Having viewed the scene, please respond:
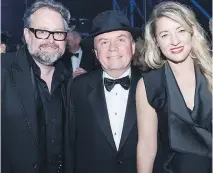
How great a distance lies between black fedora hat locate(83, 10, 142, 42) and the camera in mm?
2521

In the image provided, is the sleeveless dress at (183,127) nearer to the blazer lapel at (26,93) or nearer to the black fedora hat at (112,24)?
the black fedora hat at (112,24)

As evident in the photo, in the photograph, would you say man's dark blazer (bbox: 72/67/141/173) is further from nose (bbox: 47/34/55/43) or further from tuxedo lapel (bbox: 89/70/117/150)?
nose (bbox: 47/34/55/43)

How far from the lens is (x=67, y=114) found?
263 centimetres

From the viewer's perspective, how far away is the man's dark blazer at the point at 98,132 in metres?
2.40

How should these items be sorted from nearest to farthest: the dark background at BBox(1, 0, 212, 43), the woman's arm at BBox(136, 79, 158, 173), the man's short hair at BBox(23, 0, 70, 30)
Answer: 1. the woman's arm at BBox(136, 79, 158, 173)
2. the man's short hair at BBox(23, 0, 70, 30)
3. the dark background at BBox(1, 0, 212, 43)

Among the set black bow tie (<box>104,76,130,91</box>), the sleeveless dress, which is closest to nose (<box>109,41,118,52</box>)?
black bow tie (<box>104,76,130,91</box>)

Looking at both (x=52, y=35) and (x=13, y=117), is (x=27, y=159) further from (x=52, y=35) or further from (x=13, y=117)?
(x=52, y=35)

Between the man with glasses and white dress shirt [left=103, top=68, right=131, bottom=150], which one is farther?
white dress shirt [left=103, top=68, right=131, bottom=150]

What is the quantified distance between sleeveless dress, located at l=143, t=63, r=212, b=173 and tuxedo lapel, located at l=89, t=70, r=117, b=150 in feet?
1.48

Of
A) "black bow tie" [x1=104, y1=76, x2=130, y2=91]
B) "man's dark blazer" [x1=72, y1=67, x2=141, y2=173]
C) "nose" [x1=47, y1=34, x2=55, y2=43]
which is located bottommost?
"man's dark blazer" [x1=72, y1=67, x2=141, y2=173]

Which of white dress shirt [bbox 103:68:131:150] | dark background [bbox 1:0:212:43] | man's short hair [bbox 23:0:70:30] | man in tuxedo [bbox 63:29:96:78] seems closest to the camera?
white dress shirt [bbox 103:68:131:150]

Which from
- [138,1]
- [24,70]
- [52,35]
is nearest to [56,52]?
[52,35]

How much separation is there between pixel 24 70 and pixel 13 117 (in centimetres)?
41

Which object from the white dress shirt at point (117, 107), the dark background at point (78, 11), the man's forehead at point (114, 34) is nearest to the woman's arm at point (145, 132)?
the white dress shirt at point (117, 107)
